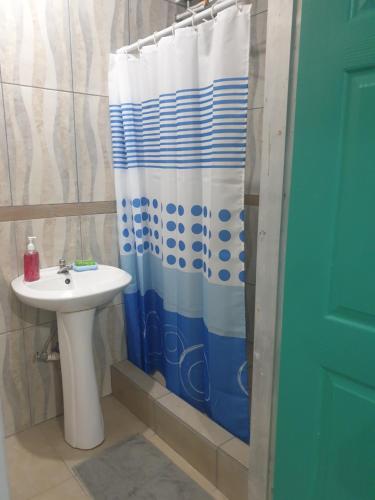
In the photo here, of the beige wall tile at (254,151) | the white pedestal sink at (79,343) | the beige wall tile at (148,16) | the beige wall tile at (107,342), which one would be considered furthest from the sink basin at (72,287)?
the beige wall tile at (148,16)

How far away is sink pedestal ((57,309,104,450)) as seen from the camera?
1.74 m

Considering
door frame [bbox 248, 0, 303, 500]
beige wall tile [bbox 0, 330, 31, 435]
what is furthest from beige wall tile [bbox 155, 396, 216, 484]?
beige wall tile [bbox 0, 330, 31, 435]

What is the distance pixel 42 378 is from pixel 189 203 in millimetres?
1245

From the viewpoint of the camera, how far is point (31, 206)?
1819 mm

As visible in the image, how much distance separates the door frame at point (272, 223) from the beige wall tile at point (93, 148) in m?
1.08

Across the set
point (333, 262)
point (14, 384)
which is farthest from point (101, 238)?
point (333, 262)

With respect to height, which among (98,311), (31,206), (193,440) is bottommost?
(193,440)

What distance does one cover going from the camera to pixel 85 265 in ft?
6.33

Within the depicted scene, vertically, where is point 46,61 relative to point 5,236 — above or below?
above

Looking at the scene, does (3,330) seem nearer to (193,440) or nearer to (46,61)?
(193,440)

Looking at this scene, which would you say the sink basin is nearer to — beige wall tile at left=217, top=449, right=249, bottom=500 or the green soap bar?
the green soap bar

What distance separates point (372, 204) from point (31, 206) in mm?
1507

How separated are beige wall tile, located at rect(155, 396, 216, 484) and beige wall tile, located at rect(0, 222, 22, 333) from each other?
841 millimetres

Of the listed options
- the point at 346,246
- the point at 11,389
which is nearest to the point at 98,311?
the point at 11,389
